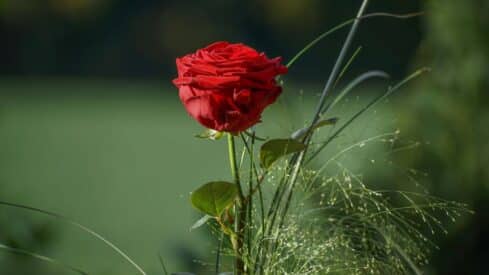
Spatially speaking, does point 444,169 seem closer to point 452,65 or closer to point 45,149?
point 452,65

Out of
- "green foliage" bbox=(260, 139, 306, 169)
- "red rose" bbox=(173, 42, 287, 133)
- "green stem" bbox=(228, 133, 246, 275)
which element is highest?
"red rose" bbox=(173, 42, 287, 133)

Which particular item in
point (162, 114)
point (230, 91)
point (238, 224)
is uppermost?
point (162, 114)

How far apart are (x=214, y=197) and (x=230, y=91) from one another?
0.09 m

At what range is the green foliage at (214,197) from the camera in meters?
0.82

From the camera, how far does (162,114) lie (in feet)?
33.1

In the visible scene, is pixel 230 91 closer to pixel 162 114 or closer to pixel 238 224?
pixel 238 224

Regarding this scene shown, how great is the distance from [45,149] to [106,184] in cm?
105

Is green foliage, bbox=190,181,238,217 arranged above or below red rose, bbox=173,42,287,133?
below

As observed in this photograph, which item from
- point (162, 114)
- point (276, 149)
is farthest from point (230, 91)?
point (162, 114)

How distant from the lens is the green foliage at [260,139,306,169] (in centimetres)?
83

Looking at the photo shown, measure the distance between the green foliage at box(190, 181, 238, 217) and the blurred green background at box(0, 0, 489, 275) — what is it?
57 millimetres

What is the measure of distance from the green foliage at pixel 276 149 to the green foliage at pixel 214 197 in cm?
4

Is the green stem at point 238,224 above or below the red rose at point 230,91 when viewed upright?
below

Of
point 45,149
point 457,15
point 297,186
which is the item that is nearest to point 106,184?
point 45,149
